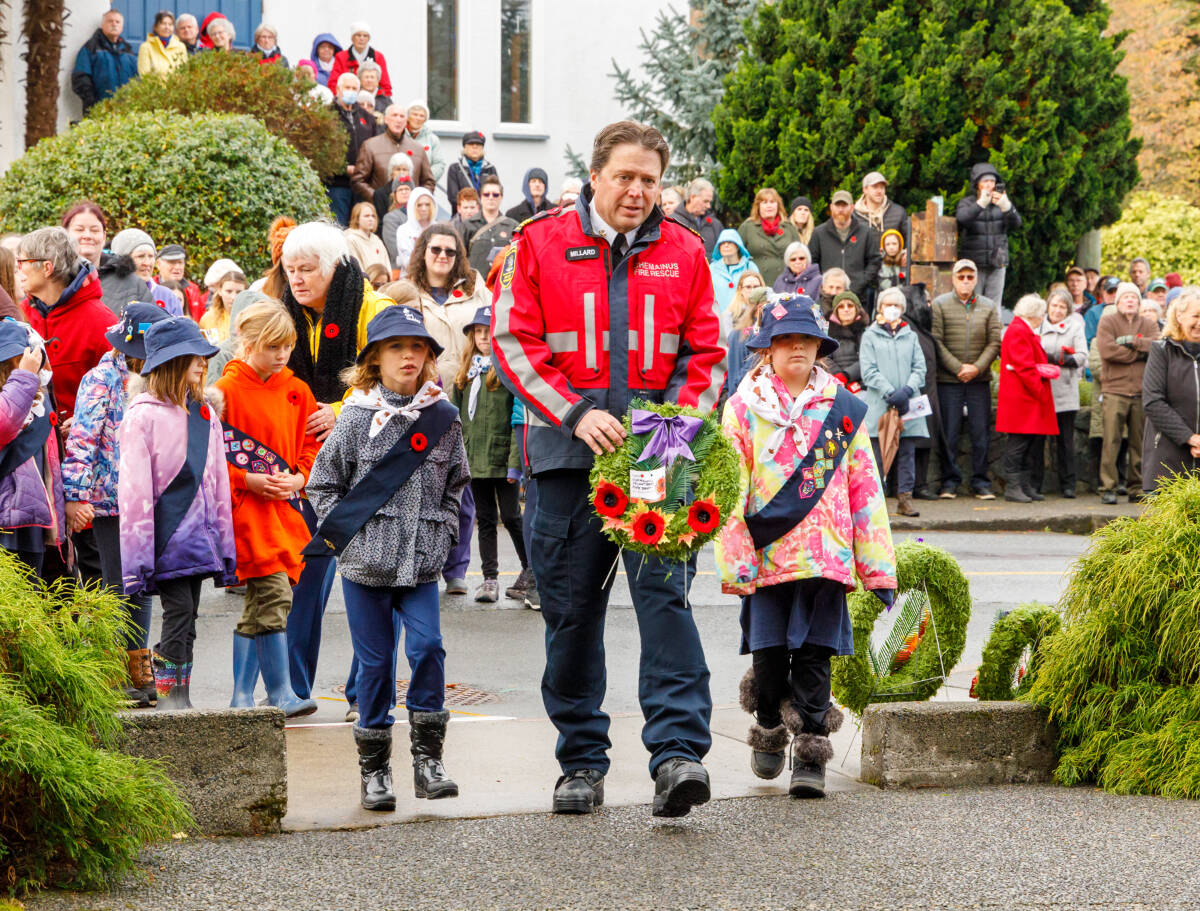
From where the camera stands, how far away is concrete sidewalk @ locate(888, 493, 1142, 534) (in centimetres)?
1573

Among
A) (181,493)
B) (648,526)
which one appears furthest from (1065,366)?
(648,526)

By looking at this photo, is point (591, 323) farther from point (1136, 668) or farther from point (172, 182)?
point (172, 182)

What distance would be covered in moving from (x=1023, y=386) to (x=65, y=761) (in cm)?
1395

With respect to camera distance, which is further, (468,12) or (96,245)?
(468,12)

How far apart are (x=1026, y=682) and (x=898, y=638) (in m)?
0.58

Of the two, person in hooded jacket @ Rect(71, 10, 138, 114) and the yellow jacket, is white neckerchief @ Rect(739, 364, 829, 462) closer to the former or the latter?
the yellow jacket

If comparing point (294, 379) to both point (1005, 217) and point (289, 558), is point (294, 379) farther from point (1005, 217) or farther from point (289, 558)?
point (1005, 217)

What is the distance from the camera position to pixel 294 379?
7348mm

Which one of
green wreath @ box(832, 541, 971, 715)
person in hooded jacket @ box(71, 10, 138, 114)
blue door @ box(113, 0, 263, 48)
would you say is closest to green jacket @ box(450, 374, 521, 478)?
green wreath @ box(832, 541, 971, 715)

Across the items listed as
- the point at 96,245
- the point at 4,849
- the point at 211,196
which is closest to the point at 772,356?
the point at 4,849

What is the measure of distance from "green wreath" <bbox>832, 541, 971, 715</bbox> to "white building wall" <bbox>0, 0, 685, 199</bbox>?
59.8ft

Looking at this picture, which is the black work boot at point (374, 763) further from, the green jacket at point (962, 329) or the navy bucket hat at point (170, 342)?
the green jacket at point (962, 329)

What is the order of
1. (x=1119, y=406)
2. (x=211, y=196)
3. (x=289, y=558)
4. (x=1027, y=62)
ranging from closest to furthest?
(x=289, y=558) < (x=211, y=196) < (x=1119, y=406) < (x=1027, y=62)

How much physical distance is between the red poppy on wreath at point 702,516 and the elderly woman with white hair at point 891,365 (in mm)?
10158
